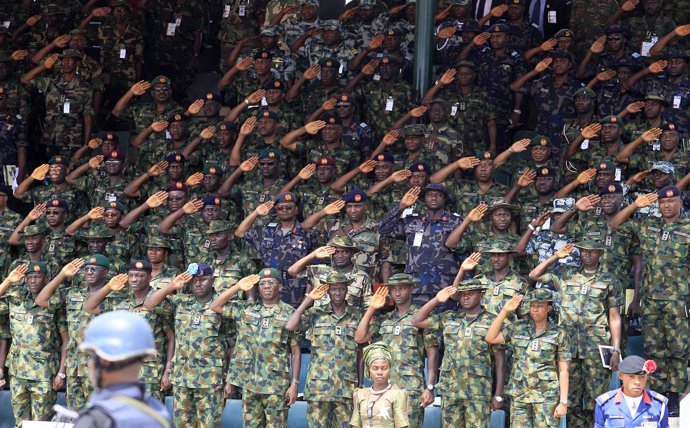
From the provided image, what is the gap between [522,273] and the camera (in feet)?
41.0

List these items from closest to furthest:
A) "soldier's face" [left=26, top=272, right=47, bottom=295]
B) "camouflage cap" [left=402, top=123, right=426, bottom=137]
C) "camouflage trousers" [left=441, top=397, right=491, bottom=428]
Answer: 1. "camouflage trousers" [left=441, top=397, right=491, bottom=428]
2. "soldier's face" [left=26, top=272, right=47, bottom=295]
3. "camouflage cap" [left=402, top=123, right=426, bottom=137]

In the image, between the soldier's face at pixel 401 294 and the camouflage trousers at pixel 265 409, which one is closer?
the soldier's face at pixel 401 294

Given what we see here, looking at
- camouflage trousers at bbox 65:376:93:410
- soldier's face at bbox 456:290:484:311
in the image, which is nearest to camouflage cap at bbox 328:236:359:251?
soldier's face at bbox 456:290:484:311

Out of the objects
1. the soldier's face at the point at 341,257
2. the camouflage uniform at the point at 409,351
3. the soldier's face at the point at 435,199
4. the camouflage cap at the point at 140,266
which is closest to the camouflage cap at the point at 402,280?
the camouflage uniform at the point at 409,351

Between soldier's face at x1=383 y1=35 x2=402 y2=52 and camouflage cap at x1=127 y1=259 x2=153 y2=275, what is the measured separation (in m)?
4.30

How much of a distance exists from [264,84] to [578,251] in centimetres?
438

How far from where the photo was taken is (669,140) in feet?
43.4

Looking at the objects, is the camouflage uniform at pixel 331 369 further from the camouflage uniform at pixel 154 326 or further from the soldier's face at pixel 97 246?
the soldier's face at pixel 97 246

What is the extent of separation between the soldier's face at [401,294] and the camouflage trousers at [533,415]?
119 centimetres

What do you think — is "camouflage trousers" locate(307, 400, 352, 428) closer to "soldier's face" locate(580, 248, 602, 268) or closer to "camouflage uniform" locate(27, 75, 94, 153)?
"soldier's face" locate(580, 248, 602, 268)

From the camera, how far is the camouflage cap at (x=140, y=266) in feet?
39.3

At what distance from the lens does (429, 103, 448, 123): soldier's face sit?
13.7 m

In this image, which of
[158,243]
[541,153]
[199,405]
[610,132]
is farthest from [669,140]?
[199,405]

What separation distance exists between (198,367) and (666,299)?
3.96m
